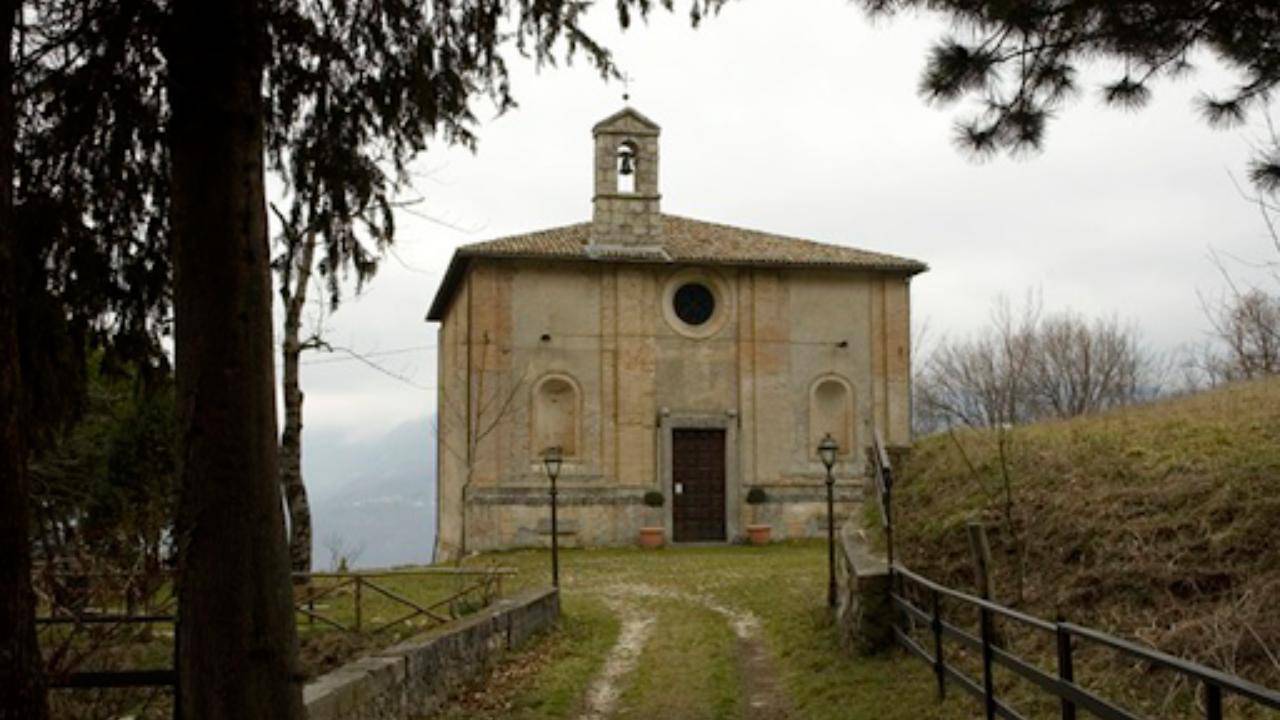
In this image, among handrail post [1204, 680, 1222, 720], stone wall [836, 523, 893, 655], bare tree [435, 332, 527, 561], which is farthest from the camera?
bare tree [435, 332, 527, 561]

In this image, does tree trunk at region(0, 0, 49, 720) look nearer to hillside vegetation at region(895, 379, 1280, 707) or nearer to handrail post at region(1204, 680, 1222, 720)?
handrail post at region(1204, 680, 1222, 720)

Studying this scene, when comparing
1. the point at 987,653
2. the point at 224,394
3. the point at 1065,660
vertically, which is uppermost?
the point at 224,394

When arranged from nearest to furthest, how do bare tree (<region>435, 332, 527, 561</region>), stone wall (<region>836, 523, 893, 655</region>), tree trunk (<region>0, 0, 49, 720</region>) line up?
tree trunk (<region>0, 0, 49, 720</region>) → stone wall (<region>836, 523, 893, 655</region>) → bare tree (<region>435, 332, 527, 561</region>)

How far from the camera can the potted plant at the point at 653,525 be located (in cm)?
2692

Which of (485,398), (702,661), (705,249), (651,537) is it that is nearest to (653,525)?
(651,537)

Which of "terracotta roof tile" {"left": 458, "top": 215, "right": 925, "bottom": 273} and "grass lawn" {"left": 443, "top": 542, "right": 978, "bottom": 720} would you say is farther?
"terracotta roof tile" {"left": 458, "top": 215, "right": 925, "bottom": 273}

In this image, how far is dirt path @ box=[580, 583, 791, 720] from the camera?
948 cm

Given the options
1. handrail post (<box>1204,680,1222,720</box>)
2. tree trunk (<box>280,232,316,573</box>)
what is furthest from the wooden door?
handrail post (<box>1204,680,1222,720</box>)

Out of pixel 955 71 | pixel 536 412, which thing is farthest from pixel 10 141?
pixel 536 412

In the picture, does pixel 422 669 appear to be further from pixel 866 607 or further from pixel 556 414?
pixel 556 414

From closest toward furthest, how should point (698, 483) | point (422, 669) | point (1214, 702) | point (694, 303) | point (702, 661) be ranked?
point (1214, 702), point (422, 669), point (702, 661), point (698, 483), point (694, 303)

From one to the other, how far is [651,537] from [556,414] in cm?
385

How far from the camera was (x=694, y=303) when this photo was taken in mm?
28781

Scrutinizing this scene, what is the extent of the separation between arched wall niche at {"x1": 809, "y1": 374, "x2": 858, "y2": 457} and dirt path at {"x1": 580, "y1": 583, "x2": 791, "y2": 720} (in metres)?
11.2
